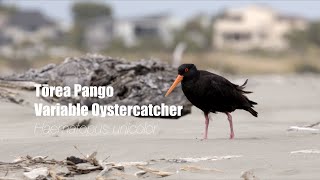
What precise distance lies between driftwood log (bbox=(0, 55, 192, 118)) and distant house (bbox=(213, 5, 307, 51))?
8247cm

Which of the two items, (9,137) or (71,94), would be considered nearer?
(9,137)

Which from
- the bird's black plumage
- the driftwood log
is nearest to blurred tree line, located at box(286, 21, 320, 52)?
the driftwood log

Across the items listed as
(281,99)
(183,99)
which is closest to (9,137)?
(183,99)

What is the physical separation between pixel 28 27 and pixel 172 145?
98502mm

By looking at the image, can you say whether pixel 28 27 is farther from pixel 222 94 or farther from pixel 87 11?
pixel 222 94

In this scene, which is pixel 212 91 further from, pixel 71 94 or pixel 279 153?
pixel 71 94

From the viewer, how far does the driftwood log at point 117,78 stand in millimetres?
12312

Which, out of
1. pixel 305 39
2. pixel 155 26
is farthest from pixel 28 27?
pixel 305 39

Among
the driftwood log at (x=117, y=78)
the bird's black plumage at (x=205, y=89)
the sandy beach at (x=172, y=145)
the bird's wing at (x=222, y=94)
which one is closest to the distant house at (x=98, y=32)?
the driftwood log at (x=117, y=78)

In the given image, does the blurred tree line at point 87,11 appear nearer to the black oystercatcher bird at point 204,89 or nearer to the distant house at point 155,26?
the distant house at point 155,26

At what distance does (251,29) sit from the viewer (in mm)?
103000

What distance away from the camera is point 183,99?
1268cm

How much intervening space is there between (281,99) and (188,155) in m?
16.6

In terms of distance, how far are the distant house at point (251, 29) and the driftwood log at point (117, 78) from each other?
8247 cm
